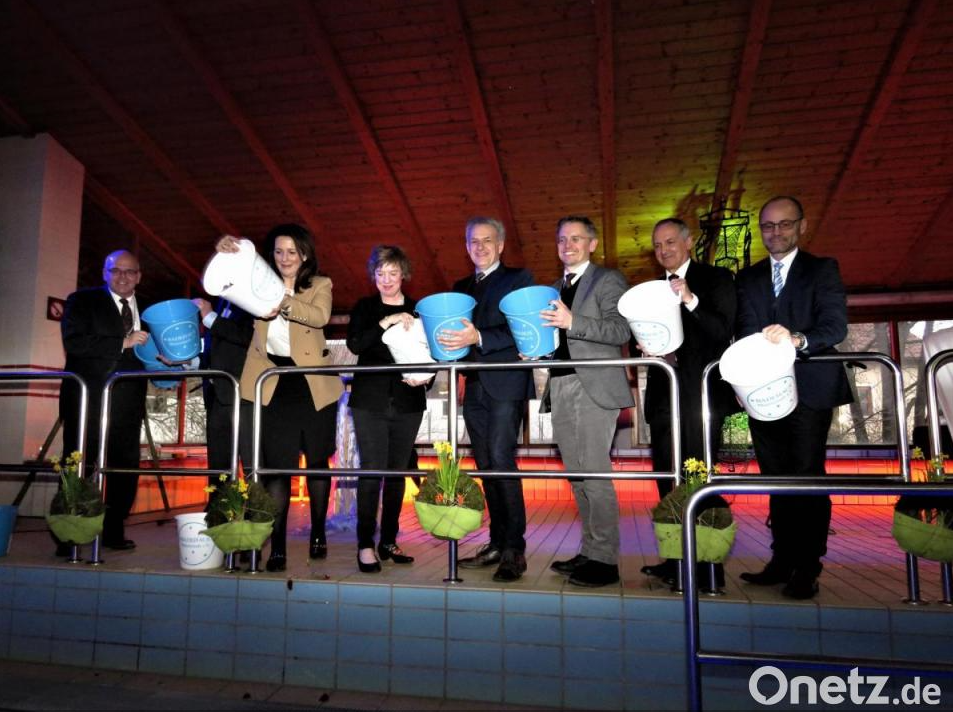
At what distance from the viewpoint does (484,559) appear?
3.09 m

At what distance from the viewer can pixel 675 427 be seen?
8.37ft

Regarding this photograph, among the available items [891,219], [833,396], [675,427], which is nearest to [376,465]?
[675,427]

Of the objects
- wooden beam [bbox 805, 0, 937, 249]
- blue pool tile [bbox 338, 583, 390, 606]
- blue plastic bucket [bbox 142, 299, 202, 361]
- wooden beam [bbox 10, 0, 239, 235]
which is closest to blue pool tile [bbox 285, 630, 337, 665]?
blue pool tile [bbox 338, 583, 390, 606]

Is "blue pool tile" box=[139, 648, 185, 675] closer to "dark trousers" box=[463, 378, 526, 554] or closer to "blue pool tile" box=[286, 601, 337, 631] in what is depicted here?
"blue pool tile" box=[286, 601, 337, 631]

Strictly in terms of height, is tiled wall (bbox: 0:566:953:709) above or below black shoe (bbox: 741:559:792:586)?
below

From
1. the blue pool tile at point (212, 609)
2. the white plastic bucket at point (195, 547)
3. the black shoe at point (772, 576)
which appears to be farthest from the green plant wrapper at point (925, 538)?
the white plastic bucket at point (195, 547)

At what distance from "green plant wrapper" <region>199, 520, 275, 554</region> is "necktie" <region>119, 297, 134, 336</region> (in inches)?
66.4

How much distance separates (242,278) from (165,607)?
1.51 metres

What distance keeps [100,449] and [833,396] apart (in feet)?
11.5

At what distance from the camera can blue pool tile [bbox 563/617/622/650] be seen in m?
2.40

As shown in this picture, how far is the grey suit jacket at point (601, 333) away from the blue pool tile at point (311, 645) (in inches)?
59.9

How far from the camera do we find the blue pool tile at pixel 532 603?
2465 mm

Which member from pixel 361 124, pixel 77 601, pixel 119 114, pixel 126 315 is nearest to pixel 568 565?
pixel 77 601

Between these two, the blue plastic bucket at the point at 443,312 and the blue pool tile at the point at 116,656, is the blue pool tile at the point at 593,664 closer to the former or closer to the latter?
the blue plastic bucket at the point at 443,312
